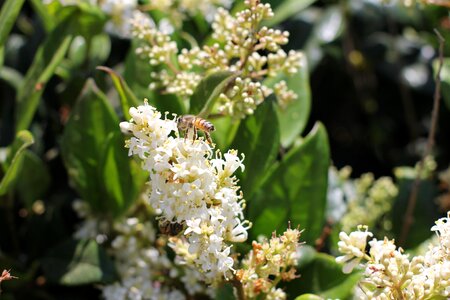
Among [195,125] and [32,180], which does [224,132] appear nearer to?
[195,125]

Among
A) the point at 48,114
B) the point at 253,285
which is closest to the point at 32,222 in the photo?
the point at 48,114

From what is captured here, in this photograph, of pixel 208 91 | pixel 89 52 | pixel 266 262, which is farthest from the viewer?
pixel 89 52

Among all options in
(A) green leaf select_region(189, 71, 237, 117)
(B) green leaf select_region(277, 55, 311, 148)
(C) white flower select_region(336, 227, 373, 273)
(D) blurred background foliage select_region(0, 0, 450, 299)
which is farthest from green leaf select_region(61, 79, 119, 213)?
(C) white flower select_region(336, 227, 373, 273)

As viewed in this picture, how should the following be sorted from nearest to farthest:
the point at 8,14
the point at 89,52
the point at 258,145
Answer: the point at 258,145
the point at 8,14
the point at 89,52

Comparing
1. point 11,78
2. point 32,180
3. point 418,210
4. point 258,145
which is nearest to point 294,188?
point 258,145

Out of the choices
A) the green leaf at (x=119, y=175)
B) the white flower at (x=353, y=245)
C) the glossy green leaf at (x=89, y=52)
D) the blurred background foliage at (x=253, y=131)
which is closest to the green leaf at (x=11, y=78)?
the blurred background foliage at (x=253, y=131)

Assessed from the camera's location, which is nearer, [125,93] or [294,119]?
[125,93]
